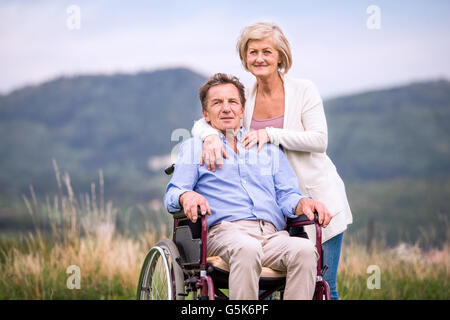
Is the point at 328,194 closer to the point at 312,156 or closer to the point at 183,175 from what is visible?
the point at 312,156

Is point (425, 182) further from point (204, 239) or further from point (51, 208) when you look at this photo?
point (204, 239)

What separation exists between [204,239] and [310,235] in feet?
2.59

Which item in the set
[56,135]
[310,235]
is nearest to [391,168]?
[56,135]

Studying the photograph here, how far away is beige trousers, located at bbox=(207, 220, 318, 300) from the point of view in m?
2.36

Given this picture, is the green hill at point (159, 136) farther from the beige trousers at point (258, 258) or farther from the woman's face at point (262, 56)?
the beige trousers at point (258, 258)

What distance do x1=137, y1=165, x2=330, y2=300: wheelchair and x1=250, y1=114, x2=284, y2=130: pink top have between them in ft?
1.75

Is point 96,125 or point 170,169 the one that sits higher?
point 96,125

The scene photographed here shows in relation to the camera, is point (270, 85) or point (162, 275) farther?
point (270, 85)

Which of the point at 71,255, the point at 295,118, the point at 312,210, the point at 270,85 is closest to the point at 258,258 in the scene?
the point at 312,210

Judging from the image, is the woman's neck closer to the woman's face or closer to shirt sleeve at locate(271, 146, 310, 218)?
the woman's face

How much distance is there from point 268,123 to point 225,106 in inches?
12.5

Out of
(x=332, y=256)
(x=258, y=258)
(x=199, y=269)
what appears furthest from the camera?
(x=332, y=256)

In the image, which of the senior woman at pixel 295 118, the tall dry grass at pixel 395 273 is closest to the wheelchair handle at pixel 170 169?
the senior woman at pixel 295 118

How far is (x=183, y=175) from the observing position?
273cm
